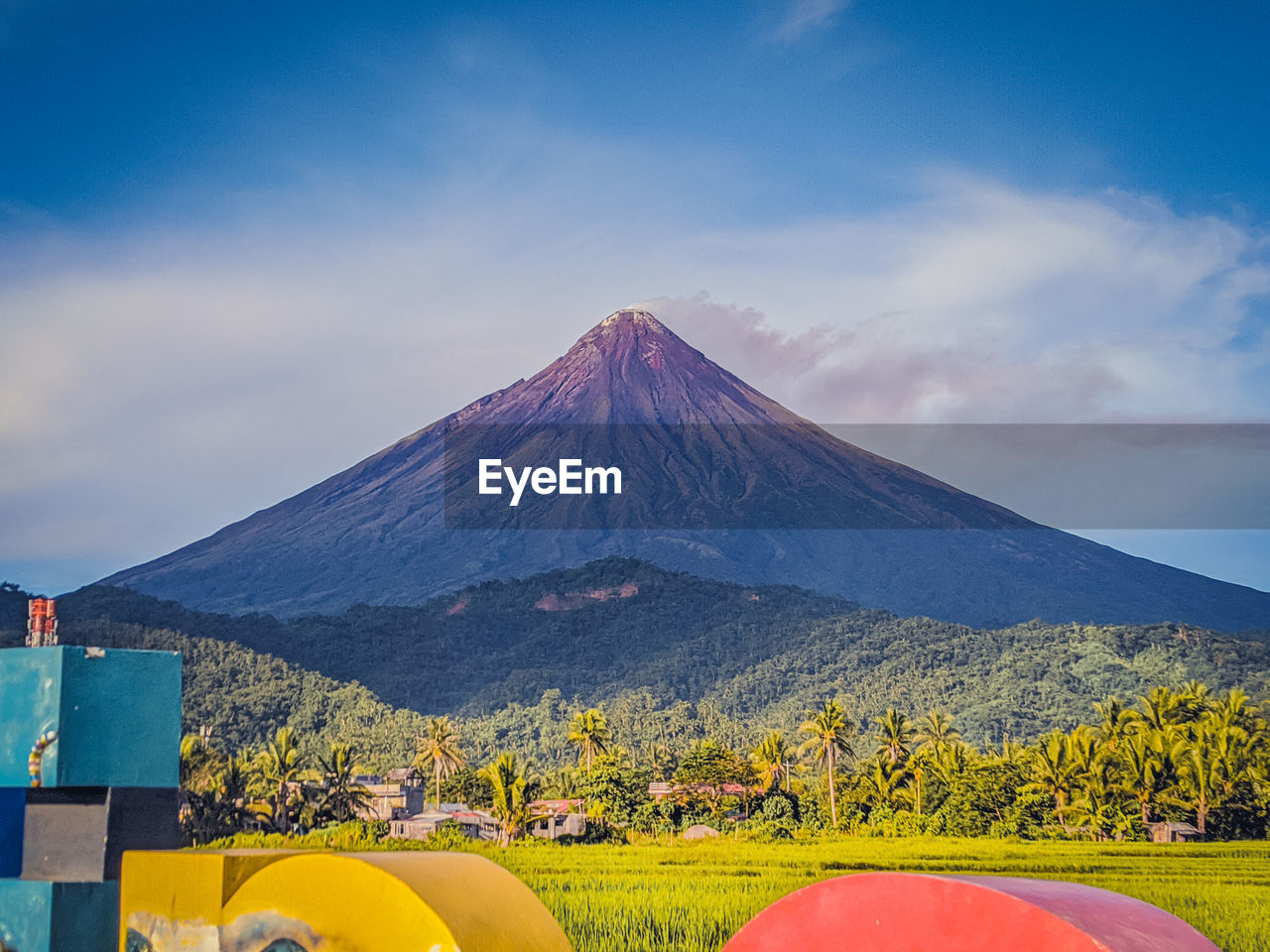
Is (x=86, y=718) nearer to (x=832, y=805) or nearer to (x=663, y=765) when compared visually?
(x=832, y=805)

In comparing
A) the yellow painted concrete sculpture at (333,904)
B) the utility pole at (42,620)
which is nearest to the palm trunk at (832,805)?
the utility pole at (42,620)

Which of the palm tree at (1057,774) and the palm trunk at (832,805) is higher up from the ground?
the palm tree at (1057,774)

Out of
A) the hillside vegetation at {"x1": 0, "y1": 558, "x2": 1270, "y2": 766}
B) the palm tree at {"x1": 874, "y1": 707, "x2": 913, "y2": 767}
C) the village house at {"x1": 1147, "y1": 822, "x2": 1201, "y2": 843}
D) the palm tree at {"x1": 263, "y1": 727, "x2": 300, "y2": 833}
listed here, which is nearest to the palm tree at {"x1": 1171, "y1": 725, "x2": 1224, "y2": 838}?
the village house at {"x1": 1147, "y1": 822, "x2": 1201, "y2": 843}

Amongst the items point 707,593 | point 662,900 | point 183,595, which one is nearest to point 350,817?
point 662,900

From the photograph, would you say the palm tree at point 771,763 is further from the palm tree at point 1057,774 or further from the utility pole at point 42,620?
the utility pole at point 42,620

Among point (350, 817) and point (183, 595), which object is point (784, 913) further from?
point (183, 595)
